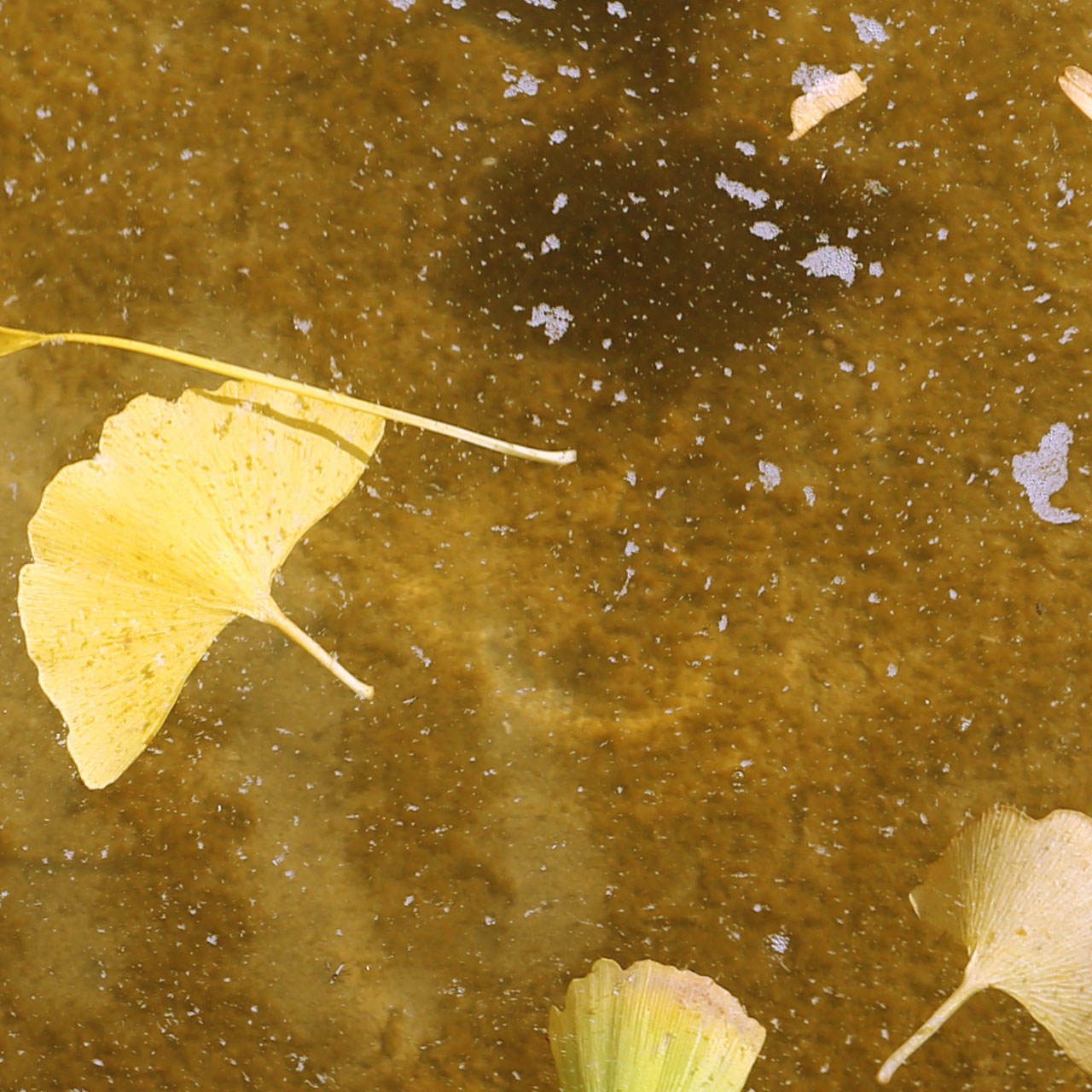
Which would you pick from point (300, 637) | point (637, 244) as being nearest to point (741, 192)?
point (637, 244)

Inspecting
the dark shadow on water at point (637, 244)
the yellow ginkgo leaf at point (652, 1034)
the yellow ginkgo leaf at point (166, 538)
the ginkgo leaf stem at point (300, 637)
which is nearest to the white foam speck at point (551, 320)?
the dark shadow on water at point (637, 244)

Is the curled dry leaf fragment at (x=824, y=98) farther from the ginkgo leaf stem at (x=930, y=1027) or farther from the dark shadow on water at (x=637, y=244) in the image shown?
the ginkgo leaf stem at (x=930, y=1027)

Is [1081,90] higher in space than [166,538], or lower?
higher

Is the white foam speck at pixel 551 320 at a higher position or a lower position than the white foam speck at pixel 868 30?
lower

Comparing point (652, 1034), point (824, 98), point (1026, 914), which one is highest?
point (824, 98)

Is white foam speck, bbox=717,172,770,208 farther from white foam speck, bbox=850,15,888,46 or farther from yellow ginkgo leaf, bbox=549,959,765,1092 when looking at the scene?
yellow ginkgo leaf, bbox=549,959,765,1092

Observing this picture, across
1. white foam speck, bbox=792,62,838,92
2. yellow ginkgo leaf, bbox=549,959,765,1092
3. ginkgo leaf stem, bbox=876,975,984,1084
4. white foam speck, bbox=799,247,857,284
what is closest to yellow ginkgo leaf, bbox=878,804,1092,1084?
ginkgo leaf stem, bbox=876,975,984,1084

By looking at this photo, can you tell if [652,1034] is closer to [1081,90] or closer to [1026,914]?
[1026,914]
